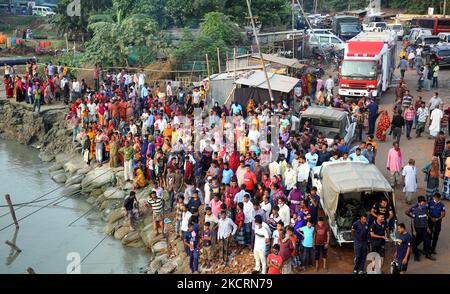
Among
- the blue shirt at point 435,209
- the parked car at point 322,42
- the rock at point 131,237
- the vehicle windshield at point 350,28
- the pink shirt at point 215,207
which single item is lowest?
the rock at point 131,237

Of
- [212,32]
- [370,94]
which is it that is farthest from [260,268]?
[212,32]

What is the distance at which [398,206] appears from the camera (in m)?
14.4

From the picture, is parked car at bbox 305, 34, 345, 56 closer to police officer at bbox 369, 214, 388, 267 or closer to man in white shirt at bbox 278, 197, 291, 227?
man in white shirt at bbox 278, 197, 291, 227

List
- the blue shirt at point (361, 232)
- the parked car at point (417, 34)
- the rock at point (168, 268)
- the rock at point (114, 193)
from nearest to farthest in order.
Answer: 1. the blue shirt at point (361, 232)
2. the rock at point (168, 268)
3. the rock at point (114, 193)
4. the parked car at point (417, 34)

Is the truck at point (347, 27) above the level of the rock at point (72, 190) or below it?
above

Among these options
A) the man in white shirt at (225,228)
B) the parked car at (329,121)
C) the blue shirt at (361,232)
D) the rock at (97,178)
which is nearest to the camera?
the blue shirt at (361,232)

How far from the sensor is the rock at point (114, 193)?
60.8 feet

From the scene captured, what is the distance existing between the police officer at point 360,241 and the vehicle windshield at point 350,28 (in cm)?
3413

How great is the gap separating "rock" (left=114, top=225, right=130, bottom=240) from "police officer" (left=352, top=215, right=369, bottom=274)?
25.1ft

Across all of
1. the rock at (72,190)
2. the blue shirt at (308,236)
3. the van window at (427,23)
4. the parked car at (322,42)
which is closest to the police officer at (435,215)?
the blue shirt at (308,236)

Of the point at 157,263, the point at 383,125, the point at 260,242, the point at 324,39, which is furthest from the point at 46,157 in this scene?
the point at 324,39

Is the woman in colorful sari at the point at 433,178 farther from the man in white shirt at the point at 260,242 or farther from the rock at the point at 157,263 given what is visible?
the rock at the point at 157,263

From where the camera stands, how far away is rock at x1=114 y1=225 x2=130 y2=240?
53.4 feet

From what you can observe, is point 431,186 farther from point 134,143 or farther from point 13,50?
point 13,50
